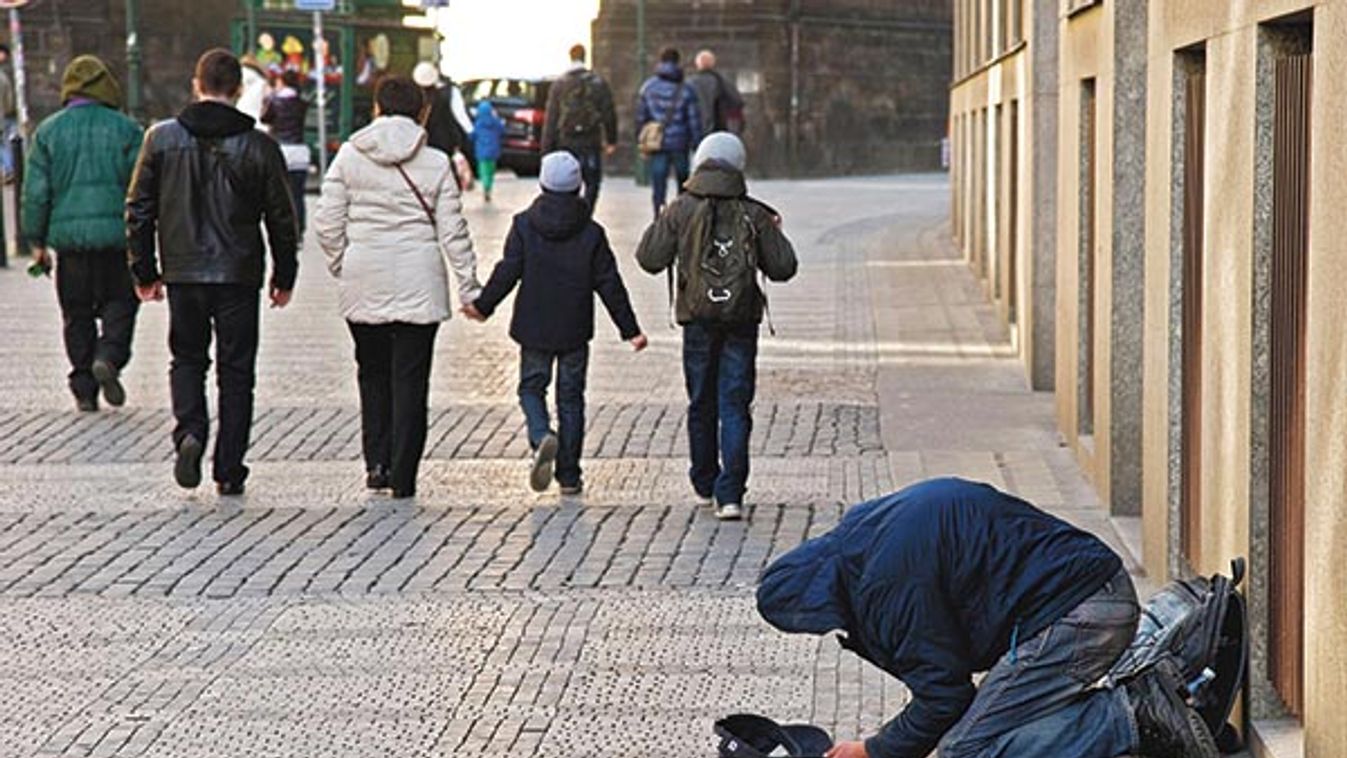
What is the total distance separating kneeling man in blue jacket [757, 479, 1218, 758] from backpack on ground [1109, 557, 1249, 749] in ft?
1.21

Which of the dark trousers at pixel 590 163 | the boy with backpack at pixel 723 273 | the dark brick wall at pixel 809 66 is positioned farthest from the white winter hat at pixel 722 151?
the dark brick wall at pixel 809 66

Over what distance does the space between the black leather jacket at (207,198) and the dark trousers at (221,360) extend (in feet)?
0.31

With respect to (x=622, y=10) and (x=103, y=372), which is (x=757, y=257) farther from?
(x=622, y=10)

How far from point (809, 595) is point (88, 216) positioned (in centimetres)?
926

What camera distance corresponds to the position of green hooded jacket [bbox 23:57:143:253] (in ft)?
46.9

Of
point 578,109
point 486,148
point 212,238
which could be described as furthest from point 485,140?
point 212,238

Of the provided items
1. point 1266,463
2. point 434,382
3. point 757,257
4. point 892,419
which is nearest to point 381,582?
point 757,257

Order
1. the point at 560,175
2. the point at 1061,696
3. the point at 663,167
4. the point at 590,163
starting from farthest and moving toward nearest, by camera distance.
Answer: the point at 663,167, the point at 590,163, the point at 560,175, the point at 1061,696

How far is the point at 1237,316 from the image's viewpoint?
7238 millimetres

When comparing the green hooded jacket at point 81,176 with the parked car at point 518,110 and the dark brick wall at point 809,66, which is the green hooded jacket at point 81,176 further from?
the parked car at point 518,110

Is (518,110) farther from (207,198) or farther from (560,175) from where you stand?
(560,175)

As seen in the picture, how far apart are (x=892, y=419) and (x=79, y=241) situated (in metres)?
4.09

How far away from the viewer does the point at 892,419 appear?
13.8 metres

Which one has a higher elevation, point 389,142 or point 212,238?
point 389,142
